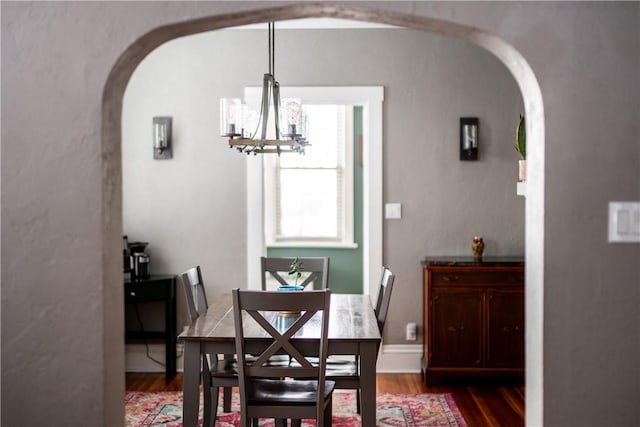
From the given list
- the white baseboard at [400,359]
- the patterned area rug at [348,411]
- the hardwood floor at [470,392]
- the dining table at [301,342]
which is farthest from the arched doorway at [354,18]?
the white baseboard at [400,359]

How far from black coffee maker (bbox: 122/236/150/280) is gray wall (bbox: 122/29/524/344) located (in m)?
0.22

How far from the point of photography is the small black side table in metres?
4.97

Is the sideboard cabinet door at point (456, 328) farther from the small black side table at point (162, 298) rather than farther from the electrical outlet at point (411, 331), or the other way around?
the small black side table at point (162, 298)

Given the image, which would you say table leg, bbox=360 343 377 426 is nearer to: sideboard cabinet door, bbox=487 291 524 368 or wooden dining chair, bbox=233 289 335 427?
wooden dining chair, bbox=233 289 335 427

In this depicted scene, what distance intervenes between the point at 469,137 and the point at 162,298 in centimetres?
254

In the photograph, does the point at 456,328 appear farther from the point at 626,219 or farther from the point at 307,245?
the point at 626,219

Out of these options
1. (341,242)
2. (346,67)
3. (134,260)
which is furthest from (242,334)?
(341,242)

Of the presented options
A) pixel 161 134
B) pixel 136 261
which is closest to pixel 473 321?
pixel 136 261

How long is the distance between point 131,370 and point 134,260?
2.90ft

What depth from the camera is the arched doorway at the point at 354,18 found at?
6.46 feet

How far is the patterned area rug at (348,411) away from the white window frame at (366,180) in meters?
0.93

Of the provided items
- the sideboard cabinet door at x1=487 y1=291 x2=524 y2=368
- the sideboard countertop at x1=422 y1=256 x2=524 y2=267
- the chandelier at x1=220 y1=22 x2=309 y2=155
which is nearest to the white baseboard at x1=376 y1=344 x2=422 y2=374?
the sideboard cabinet door at x1=487 y1=291 x2=524 y2=368

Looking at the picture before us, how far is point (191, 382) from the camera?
3.25 m

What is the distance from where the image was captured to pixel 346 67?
16.9 feet
